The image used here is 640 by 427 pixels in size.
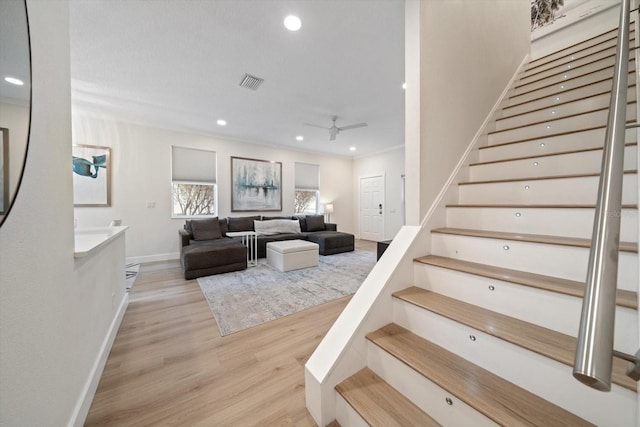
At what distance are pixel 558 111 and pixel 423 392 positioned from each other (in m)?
2.59

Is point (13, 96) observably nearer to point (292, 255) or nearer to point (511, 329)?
point (511, 329)

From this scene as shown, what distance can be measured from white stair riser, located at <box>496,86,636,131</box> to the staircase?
0.02 metres

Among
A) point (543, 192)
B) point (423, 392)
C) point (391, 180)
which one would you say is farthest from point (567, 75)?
point (391, 180)

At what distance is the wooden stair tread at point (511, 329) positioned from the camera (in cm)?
76

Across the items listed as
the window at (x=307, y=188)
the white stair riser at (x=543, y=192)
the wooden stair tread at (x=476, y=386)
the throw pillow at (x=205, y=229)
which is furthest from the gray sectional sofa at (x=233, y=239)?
the white stair riser at (x=543, y=192)

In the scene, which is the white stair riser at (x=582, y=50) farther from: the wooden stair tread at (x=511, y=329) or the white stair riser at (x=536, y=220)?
the wooden stair tread at (x=511, y=329)

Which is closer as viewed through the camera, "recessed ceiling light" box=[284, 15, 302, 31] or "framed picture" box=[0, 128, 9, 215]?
"framed picture" box=[0, 128, 9, 215]

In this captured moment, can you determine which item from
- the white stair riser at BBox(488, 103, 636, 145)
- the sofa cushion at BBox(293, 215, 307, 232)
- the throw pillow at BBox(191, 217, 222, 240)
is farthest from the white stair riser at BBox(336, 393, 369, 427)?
the sofa cushion at BBox(293, 215, 307, 232)

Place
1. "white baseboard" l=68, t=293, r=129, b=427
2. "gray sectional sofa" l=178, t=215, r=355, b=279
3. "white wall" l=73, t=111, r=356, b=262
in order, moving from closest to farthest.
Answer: "white baseboard" l=68, t=293, r=129, b=427 < "gray sectional sofa" l=178, t=215, r=355, b=279 < "white wall" l=73, t=111, r=356, b=262

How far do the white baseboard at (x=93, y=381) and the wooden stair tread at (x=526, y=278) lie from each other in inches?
77.7

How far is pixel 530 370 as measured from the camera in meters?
0.84

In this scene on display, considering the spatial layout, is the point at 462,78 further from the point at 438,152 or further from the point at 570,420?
the point at 570,420

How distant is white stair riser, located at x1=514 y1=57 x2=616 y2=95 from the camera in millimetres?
2201

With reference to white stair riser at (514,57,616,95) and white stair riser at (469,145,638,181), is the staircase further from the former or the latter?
white stair riser at (514,57,616,95)
